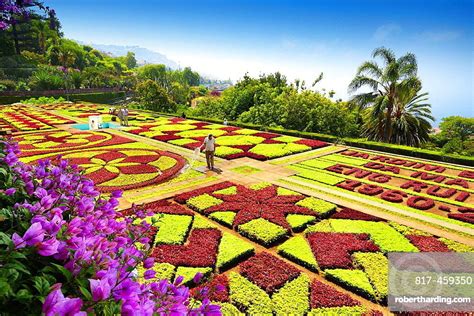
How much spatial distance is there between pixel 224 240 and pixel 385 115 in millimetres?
20005

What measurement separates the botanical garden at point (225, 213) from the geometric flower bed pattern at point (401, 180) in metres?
Answer: 0.09

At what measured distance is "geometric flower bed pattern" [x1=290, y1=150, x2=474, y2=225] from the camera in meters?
10.6

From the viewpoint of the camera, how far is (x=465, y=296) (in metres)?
5.91

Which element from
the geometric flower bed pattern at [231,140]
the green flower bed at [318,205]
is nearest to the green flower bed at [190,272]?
the green flower bed at [318,205]

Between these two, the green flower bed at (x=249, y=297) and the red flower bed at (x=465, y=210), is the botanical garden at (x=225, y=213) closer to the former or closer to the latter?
the green flower bed at (x=249, y=297)

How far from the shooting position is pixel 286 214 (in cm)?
939

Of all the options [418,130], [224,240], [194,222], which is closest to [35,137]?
[194,222]

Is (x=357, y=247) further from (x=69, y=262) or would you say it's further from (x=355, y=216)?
(x=69, y=262)

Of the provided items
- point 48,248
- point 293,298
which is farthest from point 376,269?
point 48,248

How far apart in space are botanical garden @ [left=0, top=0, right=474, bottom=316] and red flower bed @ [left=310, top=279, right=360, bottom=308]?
0.03 metres

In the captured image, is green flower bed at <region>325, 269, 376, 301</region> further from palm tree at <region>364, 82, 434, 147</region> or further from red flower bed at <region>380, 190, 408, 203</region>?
palm tree at <region>364, 82, 434, 147</region>

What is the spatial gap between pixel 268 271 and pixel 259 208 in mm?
3247

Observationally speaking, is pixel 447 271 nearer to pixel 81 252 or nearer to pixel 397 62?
pixel 81 252

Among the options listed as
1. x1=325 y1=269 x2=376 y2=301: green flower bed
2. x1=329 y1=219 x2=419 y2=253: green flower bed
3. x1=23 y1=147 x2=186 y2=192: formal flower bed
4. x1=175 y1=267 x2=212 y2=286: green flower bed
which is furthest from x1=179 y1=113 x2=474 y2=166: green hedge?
x1=175 y1=267 x2=212 y2=286: green flower bed
